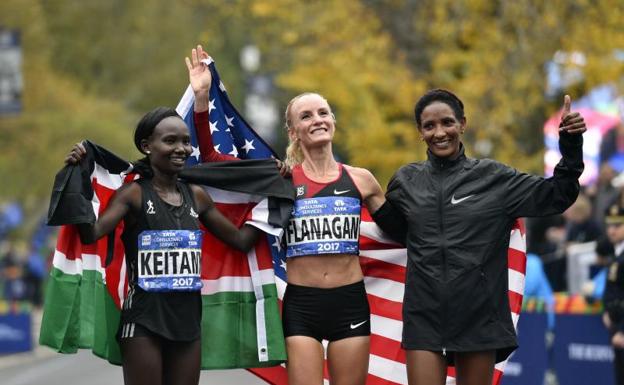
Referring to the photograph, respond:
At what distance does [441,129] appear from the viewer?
8.46m

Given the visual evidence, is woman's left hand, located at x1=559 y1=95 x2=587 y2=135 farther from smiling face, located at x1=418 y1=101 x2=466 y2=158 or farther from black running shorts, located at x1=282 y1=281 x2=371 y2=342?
black running shorts, located at x1=282 y1=281 x2=371 y2=342

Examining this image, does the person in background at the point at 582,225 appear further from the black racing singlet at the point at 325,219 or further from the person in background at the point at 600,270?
the black racing singlet at the point at 325,219

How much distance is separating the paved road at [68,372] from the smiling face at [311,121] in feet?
26.0

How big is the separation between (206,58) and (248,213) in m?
1.05

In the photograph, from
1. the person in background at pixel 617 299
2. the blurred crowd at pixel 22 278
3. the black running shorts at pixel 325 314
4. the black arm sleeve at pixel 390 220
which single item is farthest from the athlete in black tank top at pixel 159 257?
the blurred crowd at pixel 22 278

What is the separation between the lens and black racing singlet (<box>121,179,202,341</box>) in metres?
8.34

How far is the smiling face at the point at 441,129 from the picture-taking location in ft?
27.8

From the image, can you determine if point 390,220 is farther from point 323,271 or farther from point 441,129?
point 441,129

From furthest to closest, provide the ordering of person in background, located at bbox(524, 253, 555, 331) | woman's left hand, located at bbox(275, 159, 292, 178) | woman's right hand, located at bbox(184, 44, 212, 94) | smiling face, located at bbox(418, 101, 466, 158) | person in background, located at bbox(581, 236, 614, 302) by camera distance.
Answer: person in background, located at bbox(524, 253, 555, 331) → person in background, located at bbox(581, 236, 614, 302) → woman's right hand, located at bbox(184, 44, 212, 94) → woman's left hand, located at bbox(275, 159, 292, 178) → smiling face, located at bbox(418, 101, 466, 158)

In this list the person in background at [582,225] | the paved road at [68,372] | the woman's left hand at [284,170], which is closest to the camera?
the woman's left hand at [284,170]

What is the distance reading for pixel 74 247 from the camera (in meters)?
8.96

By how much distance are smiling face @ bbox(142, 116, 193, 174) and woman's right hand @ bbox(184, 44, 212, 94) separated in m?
1.04

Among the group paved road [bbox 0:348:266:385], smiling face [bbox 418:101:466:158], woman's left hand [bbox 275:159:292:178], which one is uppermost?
smiling face [bbox 418:101:466:158]

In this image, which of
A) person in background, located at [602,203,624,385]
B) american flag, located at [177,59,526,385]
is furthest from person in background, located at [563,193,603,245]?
american flag, located at [177,59,526,385]
